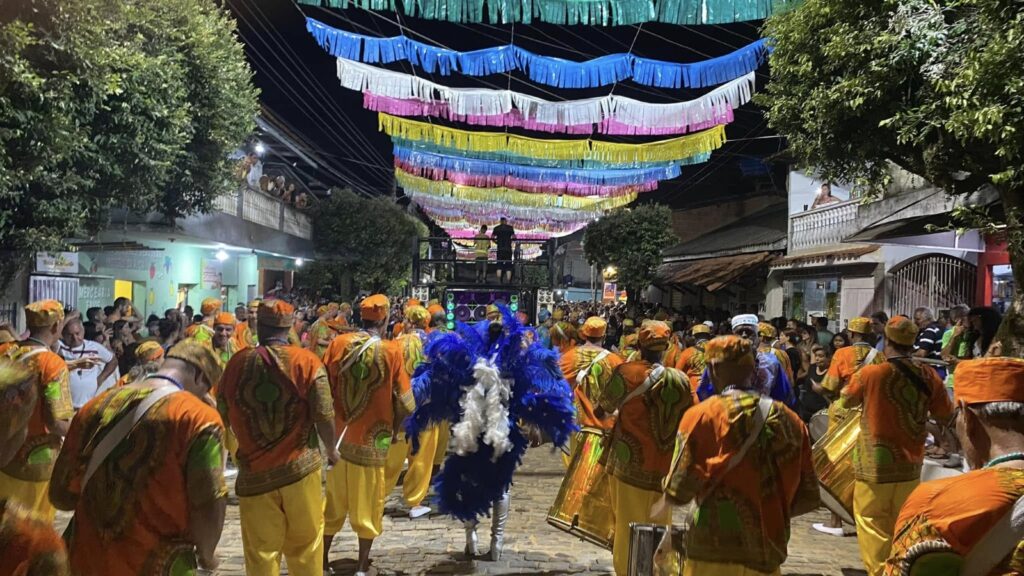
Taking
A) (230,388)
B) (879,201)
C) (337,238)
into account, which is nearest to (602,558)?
(230,388)

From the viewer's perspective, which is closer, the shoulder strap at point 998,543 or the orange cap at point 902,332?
the shoulder strap at point 998,543

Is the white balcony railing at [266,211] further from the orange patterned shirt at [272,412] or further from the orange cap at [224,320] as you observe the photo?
the orange patterned shirt at [272,412]

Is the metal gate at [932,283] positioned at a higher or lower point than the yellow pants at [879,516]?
higher

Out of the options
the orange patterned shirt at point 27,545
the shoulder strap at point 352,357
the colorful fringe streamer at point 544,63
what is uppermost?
the colorful fringe streamer at point 544,63

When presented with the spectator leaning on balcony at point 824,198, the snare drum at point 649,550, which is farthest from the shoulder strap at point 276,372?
the spectator leaning on balcony at point 824,198

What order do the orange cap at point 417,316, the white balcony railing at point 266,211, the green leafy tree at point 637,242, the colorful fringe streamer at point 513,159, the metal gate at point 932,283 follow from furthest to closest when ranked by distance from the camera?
1. the green leafy tree at point 637,242
2. the white balcony railing at point 266,211
3. the colorful fringe streamer at point 513,159
4. the metal gate at point 932,283
5. the orange cap at point 417,316

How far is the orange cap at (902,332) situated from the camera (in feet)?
16.1

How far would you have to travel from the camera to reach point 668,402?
477cm

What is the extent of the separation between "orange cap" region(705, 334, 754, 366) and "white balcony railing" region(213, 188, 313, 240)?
1328 centimetres

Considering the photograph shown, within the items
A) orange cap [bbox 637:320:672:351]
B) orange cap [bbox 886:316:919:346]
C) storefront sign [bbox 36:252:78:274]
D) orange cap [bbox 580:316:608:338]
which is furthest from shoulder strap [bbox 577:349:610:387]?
storefront sign [bbox 36:252:78:274]

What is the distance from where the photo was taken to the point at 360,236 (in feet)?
81.9

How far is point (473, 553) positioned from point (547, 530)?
1101 millimetres

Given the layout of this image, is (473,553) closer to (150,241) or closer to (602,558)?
(602,558)

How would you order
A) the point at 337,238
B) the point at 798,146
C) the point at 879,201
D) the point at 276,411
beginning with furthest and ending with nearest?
the point at 337,238, the point at 879,201, the point at 798,146, the point at 276,411
